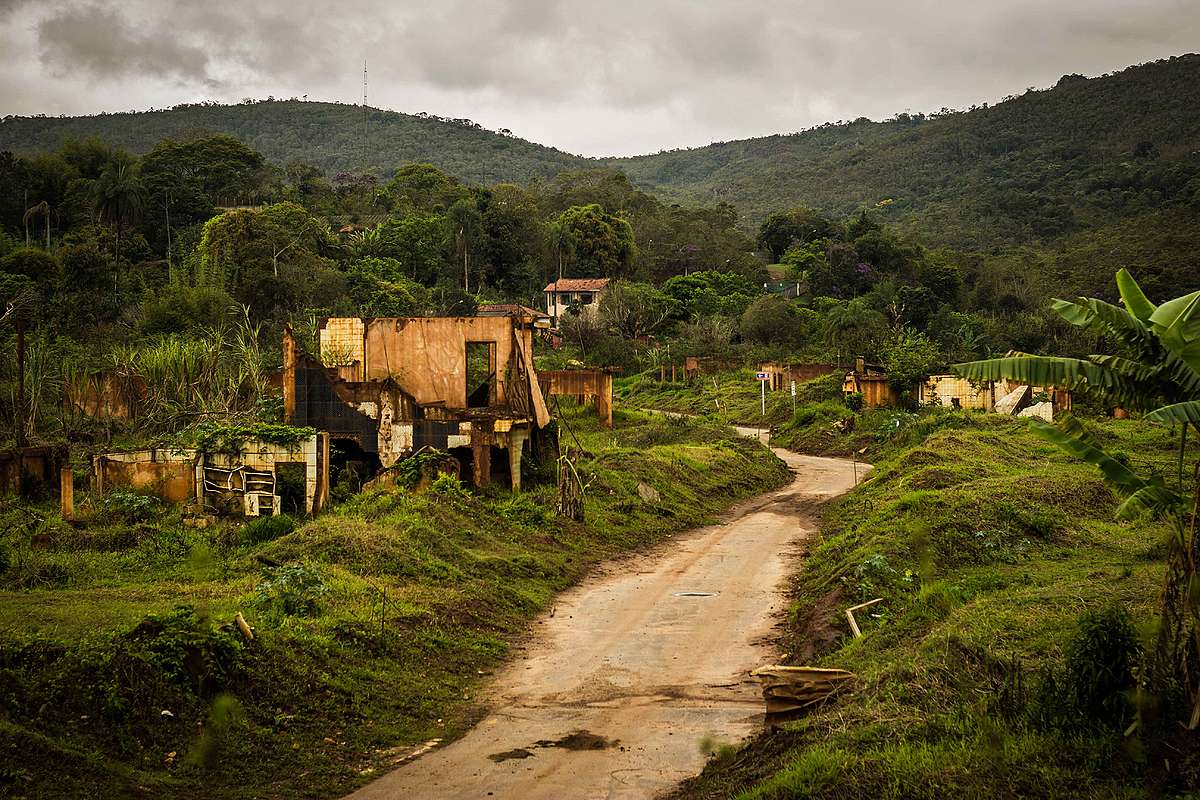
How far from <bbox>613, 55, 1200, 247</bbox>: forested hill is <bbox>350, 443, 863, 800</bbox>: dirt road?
71279 millimetres

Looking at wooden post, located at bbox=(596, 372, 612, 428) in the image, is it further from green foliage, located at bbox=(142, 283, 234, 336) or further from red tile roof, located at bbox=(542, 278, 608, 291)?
red tile roof, located at bbox=(542, 278, 608, 291)

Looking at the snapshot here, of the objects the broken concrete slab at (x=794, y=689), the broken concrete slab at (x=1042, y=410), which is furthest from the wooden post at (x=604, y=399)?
the broken concrete slab at (x=794, y=689)

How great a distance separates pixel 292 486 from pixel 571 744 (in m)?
10.3

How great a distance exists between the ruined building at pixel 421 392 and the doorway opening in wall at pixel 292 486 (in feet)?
6.21

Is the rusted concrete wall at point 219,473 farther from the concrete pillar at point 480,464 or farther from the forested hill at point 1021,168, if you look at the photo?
the forested hill at point 1021,168

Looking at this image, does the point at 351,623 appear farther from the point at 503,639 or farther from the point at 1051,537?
the point at 1051,537

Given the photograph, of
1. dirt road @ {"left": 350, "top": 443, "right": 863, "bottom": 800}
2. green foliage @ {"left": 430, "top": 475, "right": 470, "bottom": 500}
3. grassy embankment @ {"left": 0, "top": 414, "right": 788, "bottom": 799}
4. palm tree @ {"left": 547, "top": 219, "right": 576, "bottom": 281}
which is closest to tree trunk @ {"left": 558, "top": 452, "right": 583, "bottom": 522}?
grassy embankment @ {"left": 0, "top": 414, "right": 788, "bottom": 799}

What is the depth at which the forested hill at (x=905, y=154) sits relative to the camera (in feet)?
305

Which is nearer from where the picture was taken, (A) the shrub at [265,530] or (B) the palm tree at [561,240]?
(A) the shrub at [265,530]

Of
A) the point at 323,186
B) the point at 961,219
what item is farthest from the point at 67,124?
the point at 961,219

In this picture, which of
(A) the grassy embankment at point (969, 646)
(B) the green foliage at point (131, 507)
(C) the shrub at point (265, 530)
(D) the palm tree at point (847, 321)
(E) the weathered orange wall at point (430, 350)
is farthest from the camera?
(D) the palm tree at point (847, 321)

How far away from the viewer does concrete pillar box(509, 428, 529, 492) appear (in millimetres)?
21516

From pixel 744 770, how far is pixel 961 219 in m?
98.3

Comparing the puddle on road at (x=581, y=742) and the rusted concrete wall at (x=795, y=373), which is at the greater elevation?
the rusted concrete wall at (x=795, y=373)
